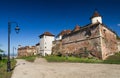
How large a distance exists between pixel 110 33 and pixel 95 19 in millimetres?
6233

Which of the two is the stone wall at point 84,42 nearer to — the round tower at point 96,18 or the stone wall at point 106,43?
the stone wall at point 106,43

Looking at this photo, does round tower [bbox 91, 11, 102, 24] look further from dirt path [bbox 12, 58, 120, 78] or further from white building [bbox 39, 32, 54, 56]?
dirt path [bbox 12, 58, 120, 78]

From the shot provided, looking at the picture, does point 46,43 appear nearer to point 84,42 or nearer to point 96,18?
point 84,42

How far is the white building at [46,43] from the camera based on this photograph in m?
57.8

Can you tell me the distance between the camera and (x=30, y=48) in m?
76.3

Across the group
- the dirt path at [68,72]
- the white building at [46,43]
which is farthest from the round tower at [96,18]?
the dirt path at [68,72]

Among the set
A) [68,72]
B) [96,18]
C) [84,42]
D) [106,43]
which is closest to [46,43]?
[84,42]

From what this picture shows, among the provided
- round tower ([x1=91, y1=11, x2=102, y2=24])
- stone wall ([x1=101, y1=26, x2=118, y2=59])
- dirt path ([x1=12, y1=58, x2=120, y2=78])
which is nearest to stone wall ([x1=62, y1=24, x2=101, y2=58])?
stone wall ([x1=101, y1=26, x2=118, y2=59])

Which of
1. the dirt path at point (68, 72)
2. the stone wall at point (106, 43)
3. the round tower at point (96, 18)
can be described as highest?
the round tower at point (96, 18)

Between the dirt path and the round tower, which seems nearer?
the dirt path

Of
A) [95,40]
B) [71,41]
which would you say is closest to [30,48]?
[71,41]

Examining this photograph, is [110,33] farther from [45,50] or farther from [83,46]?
[45,50]

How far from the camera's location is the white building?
57.8 meters

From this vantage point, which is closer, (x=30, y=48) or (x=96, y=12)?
(x=96, y=12)
